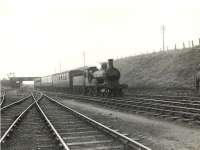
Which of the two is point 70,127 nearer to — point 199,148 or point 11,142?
point 11,142

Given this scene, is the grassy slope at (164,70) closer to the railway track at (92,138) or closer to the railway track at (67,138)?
the railway track at (92,138)

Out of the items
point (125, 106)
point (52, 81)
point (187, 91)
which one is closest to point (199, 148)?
point (125, 106)

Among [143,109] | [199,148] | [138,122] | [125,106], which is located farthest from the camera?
[125,106]

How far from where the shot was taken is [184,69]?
140 feet

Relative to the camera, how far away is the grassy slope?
135 ft

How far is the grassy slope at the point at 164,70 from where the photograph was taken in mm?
41000

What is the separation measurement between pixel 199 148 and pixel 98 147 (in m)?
2.44

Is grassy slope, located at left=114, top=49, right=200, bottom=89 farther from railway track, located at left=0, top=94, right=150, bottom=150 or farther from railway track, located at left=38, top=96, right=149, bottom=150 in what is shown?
railway track, located at left=0, top=94, right=150, bottom=150

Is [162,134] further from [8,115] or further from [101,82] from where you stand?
[101,82]

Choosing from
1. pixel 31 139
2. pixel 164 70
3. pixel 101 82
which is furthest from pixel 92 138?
pixel 164 70

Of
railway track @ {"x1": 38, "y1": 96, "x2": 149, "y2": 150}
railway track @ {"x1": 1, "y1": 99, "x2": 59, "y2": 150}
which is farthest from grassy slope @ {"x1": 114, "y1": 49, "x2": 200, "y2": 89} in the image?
railway track @ {"x1": 1, "y1": 99, "x2": 59, "y2": 150}

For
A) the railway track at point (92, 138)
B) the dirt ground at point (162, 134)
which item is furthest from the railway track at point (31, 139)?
the dirt ground at point (162, 134)

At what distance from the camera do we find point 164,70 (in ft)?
157

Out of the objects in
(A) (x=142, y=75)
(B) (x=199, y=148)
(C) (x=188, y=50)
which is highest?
(C) (x=188, y=50)
